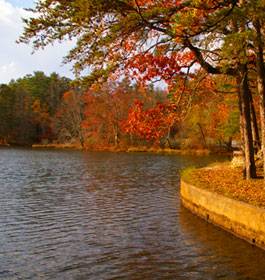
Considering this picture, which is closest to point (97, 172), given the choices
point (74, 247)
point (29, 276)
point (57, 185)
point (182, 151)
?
point (57, 185)

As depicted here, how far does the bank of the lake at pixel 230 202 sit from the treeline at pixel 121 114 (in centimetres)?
236

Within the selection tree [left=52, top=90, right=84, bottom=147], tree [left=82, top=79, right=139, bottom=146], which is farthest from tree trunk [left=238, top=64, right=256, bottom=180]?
tree [left=52, top=90, right=84, bottom=147]

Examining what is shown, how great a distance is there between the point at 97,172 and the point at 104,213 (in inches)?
474

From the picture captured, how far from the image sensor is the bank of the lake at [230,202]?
798cm

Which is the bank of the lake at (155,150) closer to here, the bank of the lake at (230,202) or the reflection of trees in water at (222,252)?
the bank of the lake at (230,202)

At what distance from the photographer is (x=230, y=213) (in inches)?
355

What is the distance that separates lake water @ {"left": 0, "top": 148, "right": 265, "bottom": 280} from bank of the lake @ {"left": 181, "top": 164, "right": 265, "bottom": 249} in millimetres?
303

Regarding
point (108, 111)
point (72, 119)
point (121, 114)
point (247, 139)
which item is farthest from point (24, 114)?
point (247, 139)

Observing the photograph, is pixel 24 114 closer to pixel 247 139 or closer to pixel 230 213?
pixel 247 139

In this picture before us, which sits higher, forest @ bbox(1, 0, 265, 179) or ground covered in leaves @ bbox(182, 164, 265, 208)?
forest @ bbox(1, 0, 265, 179)

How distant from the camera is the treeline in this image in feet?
39.9

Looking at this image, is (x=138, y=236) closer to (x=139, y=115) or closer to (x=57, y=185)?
(x=139, y=115)

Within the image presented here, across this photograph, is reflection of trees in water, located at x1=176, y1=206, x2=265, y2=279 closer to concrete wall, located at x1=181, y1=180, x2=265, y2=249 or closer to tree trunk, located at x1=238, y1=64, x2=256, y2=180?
concrete wall, located at x1=181, y1=180, x2=265, y2=249

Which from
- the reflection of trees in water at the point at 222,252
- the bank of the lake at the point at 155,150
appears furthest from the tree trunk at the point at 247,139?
the bank of the lake at the point at 155,150
